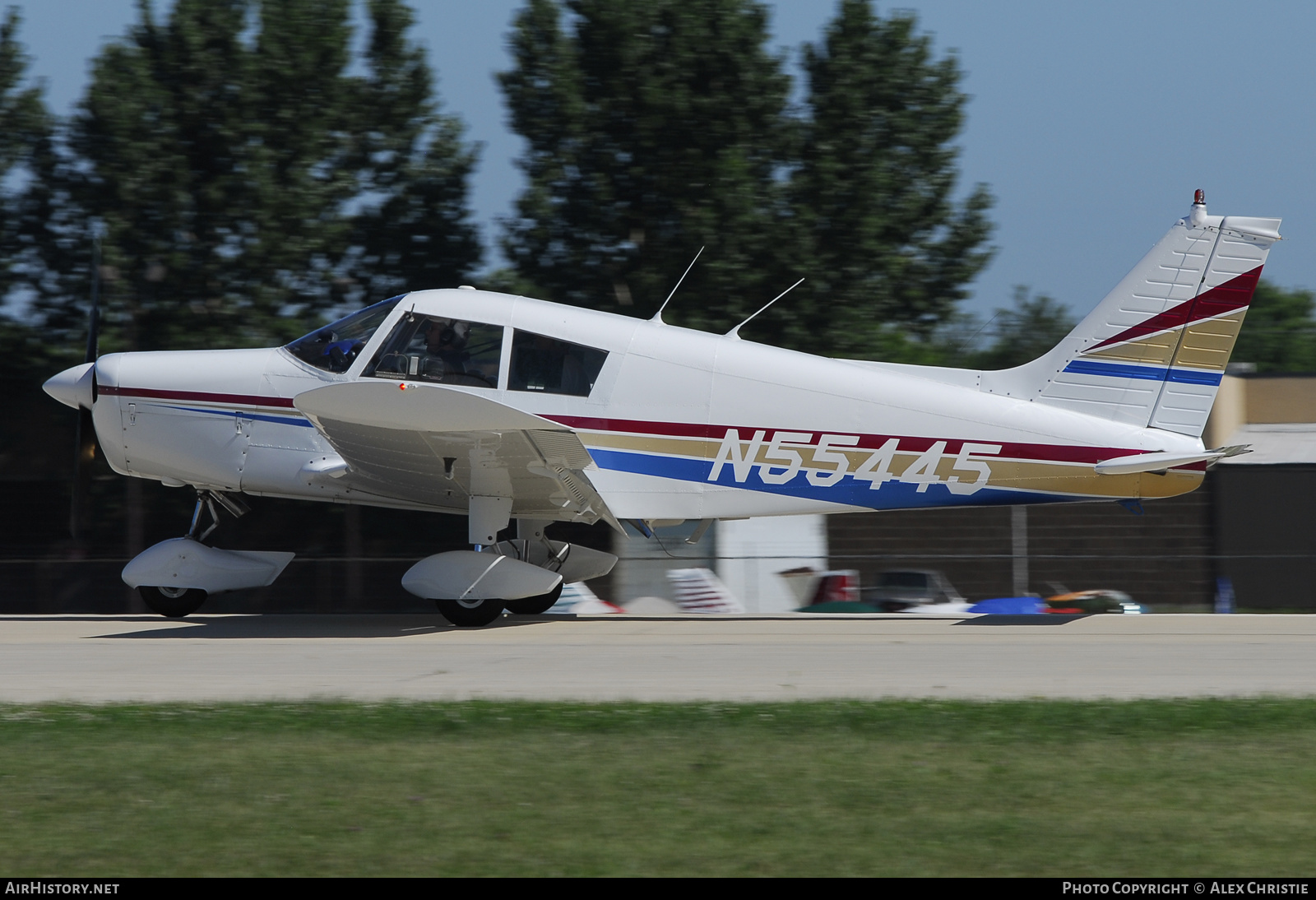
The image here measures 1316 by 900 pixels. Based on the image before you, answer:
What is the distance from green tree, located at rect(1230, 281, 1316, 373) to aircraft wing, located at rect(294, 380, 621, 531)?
41.1m

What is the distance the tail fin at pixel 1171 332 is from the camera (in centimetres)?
984

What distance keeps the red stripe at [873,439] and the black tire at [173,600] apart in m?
3.46

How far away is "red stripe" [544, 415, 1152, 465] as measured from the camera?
994cm

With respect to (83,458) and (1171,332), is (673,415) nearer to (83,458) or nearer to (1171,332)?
(1171,332)

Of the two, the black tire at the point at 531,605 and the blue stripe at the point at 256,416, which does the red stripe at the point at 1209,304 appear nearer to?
the black tire at the point at 531,605

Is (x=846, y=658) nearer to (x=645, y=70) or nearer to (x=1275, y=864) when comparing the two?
(x=1275, y=864)

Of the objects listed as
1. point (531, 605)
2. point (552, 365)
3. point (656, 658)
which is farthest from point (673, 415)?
point (656, 658)

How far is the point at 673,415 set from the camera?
33.6 feet

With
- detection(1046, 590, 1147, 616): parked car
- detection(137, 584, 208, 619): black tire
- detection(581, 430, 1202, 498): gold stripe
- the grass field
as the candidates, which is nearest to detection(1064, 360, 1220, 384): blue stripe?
detection(581, 430, 1202, 498): gold stripe

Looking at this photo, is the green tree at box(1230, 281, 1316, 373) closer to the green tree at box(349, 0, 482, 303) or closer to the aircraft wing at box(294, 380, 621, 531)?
the green tree at box(349, 0, 482, 303)

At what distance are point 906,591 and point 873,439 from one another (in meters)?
5.81

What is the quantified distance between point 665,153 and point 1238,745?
41.2 ft

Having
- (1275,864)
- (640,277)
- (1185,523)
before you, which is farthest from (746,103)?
(1275,864)

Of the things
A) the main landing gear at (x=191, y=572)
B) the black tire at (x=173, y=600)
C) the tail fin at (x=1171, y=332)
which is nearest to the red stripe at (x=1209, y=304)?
the tail fin at (x=1171, y=332)
